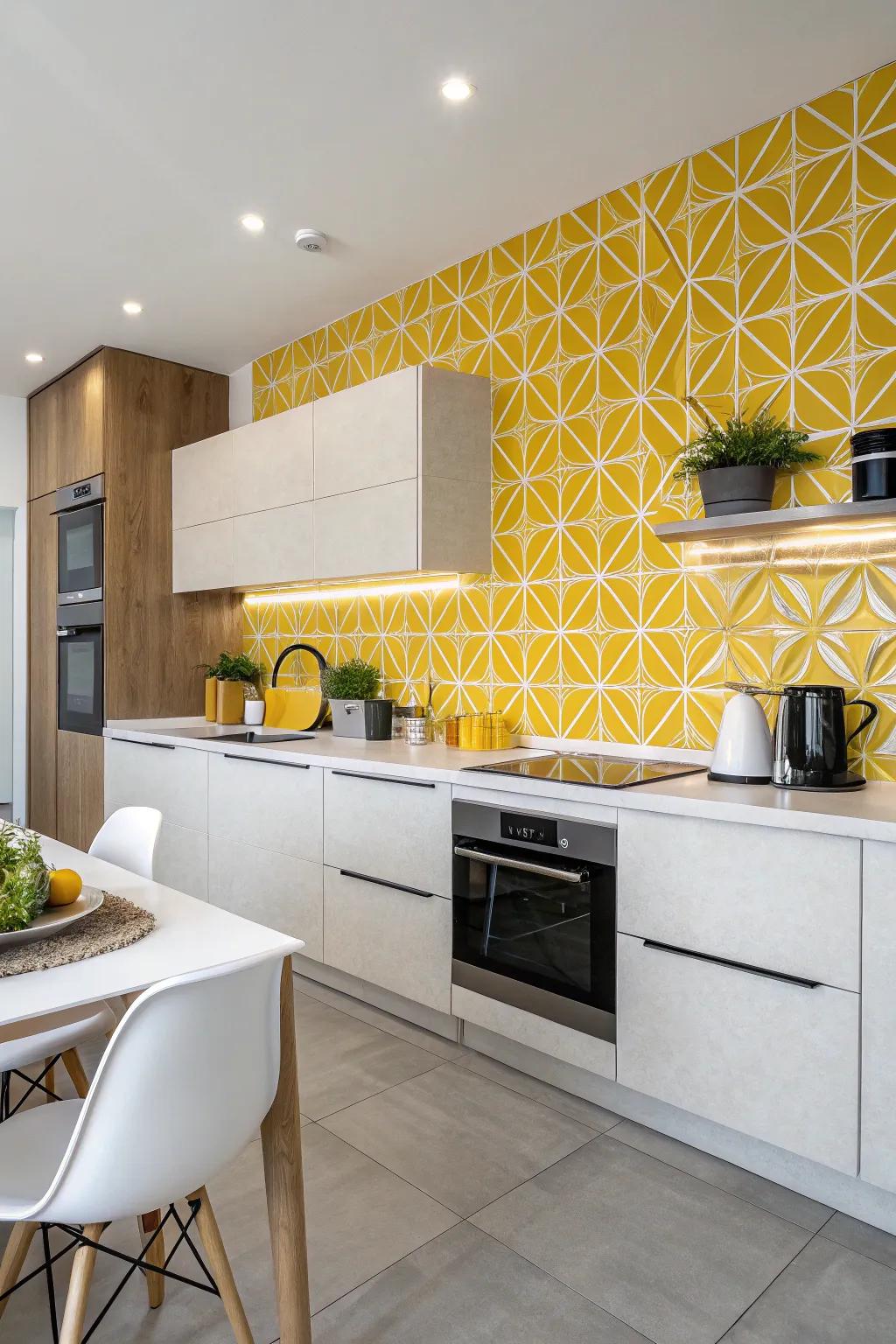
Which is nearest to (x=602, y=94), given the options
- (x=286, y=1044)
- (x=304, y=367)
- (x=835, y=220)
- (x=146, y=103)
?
(x=835, y=220)

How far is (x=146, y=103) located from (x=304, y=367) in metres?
1.77

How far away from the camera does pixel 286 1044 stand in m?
1.45

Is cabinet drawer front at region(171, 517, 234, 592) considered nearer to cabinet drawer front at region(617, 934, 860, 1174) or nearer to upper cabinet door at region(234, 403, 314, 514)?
upper cabinet door at region(234, 403, 314, 514)

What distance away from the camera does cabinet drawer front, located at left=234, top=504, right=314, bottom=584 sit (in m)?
3.65

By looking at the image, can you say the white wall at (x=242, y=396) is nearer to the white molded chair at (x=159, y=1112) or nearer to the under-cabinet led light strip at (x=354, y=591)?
the under-cabinet led light strip at (x=354, y=591)

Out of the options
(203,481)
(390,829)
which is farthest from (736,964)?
(203,481)

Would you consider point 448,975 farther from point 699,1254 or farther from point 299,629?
point 299,629

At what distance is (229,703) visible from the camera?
4230 millimetres

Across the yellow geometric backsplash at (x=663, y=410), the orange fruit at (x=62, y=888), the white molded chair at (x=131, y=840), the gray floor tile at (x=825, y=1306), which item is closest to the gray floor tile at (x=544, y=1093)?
the gray floor tile at (x=825, y=1306)

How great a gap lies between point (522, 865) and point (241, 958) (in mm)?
1252

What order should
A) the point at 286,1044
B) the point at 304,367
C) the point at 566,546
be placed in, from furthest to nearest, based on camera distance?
the point at 304,367, the point at 566,546, the point at 286,1044

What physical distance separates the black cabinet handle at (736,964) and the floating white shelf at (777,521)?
1064 millimetres

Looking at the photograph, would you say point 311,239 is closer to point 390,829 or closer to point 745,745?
point 390,829

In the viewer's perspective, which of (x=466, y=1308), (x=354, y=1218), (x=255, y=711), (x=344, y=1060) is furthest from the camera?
(x=255, y=711)
